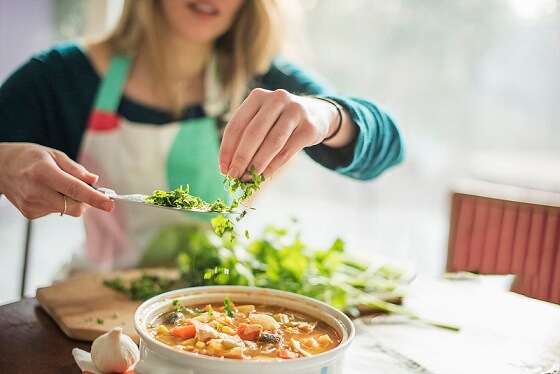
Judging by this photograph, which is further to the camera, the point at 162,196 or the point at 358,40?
the point at 358,40

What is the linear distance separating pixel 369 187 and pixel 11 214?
273cm

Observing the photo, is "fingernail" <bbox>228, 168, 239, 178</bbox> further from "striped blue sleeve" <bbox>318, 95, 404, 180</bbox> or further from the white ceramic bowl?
"striped blue sleeve" <bbox>318, 95, 404, 180</bbox>

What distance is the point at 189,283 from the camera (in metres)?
1.50

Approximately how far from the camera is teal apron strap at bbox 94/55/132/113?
6.39ft

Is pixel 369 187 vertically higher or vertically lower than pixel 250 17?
lower

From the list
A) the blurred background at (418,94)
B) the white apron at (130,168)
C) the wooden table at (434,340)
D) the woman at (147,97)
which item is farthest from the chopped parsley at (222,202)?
the blurred background at (418,94)

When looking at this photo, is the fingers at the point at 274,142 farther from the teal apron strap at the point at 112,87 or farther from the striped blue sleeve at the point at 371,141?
the teal apron strap at the point at 112,87

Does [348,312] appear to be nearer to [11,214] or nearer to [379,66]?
[379,66]

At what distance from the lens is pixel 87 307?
1.35 metres

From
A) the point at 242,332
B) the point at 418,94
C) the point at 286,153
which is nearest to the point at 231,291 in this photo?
the point at 242,332

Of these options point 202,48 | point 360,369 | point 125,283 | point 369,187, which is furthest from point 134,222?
point 369,187

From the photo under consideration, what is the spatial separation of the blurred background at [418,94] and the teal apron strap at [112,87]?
776 mm

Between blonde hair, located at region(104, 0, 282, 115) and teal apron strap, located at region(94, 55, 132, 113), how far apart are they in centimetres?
6

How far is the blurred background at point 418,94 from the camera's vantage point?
9.78 feet
